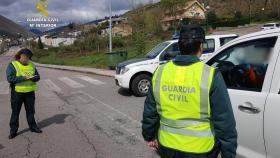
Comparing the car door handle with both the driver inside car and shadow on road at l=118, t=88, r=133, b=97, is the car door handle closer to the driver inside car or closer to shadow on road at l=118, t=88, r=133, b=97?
the driver inside car

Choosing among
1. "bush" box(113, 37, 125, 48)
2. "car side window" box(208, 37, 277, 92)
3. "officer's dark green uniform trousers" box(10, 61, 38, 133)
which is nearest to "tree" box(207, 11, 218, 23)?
"bush" box(113, 37, 125, 48)

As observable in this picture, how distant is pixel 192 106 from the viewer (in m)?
2.48

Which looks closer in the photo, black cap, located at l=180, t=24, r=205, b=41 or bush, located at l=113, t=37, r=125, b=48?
black cap, located at l=180, t=24, r=205, b=41

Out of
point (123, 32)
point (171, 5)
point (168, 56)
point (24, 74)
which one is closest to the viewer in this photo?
point (24, 74)

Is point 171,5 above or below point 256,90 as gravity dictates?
above

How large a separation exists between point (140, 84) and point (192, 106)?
887 centimetres

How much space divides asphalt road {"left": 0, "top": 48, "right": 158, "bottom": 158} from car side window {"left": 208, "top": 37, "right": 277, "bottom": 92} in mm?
2115

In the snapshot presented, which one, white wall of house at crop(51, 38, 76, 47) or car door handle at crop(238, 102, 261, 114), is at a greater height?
white wall of house at crop(51, 38, 76, 47)

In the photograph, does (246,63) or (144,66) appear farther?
(144,66)

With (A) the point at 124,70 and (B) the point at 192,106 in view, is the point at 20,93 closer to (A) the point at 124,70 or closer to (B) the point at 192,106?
(A) the point at 124,70

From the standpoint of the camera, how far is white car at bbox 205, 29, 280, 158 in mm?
3014

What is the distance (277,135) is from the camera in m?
2.91

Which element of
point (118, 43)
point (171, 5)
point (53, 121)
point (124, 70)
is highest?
point (171, 5)

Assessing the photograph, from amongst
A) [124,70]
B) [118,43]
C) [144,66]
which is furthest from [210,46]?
[118,43]
